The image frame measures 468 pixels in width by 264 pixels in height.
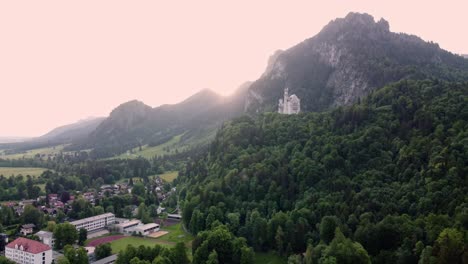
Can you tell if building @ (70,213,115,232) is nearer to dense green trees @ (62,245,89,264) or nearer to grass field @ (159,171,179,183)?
dense green trees @ (62,245,89,264)

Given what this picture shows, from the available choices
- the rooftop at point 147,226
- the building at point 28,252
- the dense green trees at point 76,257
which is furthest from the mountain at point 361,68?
the building at point 28,252

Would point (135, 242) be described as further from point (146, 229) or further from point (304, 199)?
point (304, 199)

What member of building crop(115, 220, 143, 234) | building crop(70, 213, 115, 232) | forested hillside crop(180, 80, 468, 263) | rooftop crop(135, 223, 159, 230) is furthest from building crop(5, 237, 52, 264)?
forested hillside crop(180, 80, 468, 263)

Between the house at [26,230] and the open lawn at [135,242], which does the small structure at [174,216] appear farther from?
the house at [26,230]

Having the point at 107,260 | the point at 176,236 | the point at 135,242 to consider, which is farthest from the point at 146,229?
the point at 107,260

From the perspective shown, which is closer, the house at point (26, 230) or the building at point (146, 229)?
the house at point (26, 230)
